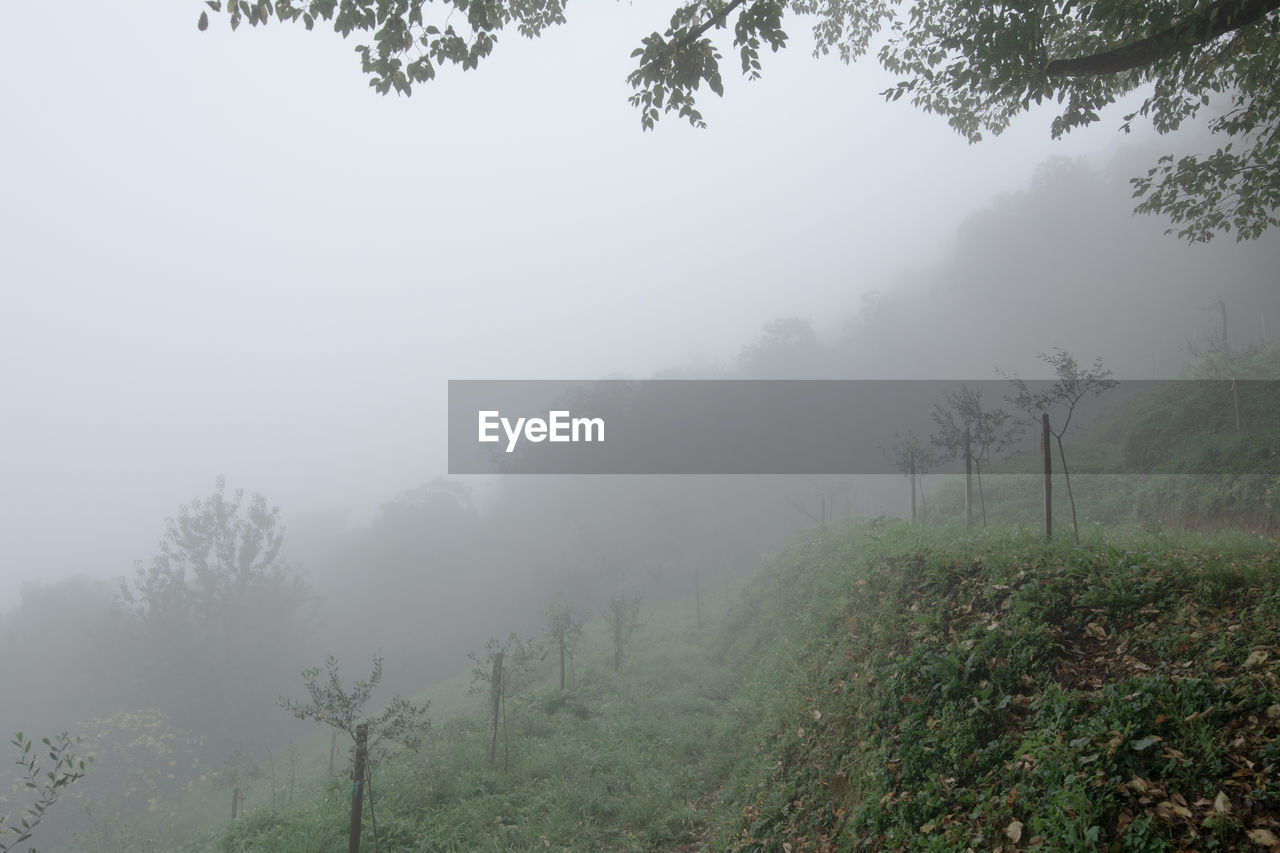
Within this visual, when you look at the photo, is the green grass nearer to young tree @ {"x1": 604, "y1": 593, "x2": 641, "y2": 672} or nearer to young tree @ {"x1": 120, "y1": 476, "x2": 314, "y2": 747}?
young tree @ {"x1": 604, "y1": 593, "x2": 641, "y2": 672}

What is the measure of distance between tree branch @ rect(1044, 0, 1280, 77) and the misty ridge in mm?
27452

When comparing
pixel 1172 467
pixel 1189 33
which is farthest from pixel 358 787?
pixel 1172 467

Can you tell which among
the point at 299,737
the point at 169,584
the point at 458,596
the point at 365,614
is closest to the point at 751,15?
the point at 299,737

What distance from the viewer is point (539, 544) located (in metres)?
63.5

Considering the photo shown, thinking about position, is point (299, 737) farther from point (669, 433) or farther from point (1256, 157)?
point (1256, 157)

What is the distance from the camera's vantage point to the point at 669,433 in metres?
55.6

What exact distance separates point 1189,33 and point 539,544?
203 ft

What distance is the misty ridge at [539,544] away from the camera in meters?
40.4

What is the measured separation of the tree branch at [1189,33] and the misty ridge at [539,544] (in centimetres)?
2745

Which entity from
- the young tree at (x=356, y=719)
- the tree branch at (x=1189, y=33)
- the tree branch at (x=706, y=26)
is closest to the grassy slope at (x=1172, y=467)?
the tree branch at (x=1189, y=33)

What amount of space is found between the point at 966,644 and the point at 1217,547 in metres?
3.24

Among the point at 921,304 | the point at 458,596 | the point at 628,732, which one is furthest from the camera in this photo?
the point at 921,304

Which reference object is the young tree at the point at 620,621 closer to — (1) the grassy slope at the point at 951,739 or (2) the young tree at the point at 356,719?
(1) the grassy slope at the point at 951,739

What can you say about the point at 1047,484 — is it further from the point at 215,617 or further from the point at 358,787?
the point at 215,617
